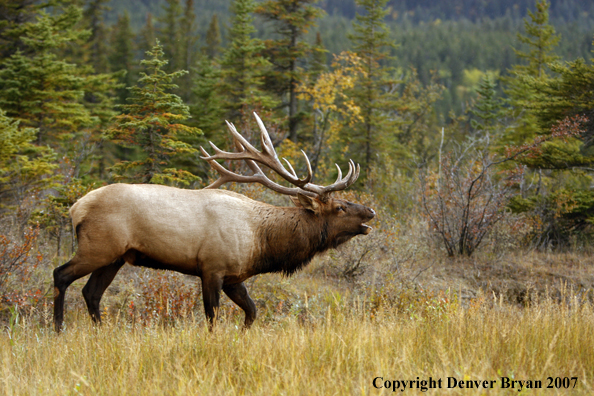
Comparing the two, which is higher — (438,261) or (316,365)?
(316,365)

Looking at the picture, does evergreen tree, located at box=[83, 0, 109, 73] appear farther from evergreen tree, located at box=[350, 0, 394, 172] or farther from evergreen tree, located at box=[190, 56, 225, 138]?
evergreen tree, located at box=[350, 0, 394, 172]

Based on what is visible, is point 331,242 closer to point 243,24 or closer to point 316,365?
point 316,365

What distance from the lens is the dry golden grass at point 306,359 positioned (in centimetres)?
311

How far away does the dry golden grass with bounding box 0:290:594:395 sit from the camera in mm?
3113

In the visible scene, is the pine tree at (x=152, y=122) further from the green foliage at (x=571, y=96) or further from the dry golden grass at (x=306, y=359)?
the green foliage at (x=571, y=96)

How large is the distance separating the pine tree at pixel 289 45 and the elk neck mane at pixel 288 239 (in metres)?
14.1

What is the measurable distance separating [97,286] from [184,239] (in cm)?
Answer: 107

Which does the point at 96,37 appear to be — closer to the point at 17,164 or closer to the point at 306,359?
the point at 17,164

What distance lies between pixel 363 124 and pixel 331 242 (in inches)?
631

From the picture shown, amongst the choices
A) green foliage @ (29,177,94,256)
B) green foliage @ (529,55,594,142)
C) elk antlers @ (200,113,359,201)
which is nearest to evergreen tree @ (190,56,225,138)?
green foliage @ (29,177,94,256)

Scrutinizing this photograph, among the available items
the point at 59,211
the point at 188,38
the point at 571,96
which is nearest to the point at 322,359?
the point at 59,211

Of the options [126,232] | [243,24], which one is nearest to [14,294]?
[126,232]

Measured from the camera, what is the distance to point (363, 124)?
69.5 ft

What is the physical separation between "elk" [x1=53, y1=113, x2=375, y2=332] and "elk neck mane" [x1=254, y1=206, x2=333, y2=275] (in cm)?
1
